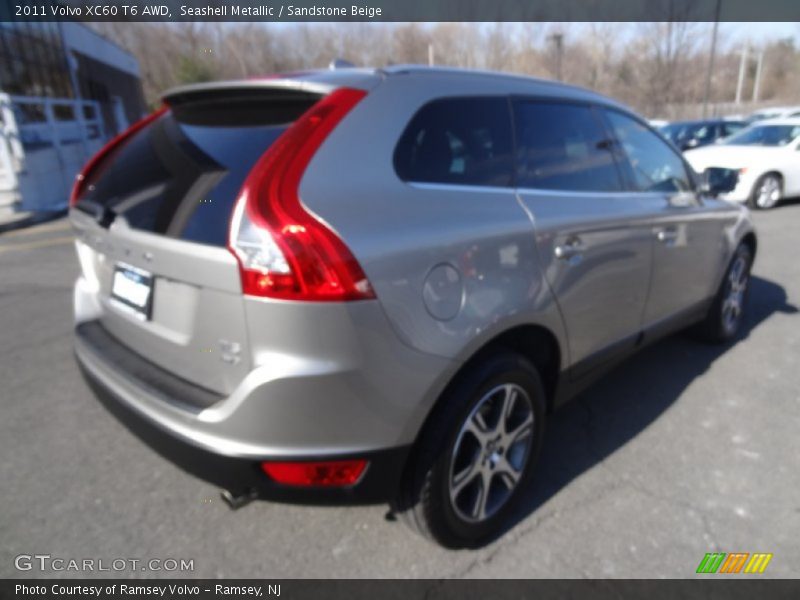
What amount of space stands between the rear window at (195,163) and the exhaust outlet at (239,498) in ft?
2.66

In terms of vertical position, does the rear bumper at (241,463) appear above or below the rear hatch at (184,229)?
below

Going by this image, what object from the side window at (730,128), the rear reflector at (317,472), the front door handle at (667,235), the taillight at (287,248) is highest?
the taillight at (287,248)

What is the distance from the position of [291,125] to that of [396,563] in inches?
65.7

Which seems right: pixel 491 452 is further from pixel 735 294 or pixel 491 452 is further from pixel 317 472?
pixel 735 294

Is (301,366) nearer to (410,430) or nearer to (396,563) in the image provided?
(410,430)

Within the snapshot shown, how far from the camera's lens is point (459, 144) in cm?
202

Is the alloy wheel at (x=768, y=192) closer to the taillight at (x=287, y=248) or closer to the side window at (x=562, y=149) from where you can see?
the side window at (x=562, y=149)

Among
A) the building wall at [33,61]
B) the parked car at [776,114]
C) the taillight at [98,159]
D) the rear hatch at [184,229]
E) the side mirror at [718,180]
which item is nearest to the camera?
the rear hatch at [184,229]

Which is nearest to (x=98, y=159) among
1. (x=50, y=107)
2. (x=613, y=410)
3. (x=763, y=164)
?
(x=613, y=410)

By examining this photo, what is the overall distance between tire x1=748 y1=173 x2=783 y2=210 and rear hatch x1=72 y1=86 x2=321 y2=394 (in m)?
10.3

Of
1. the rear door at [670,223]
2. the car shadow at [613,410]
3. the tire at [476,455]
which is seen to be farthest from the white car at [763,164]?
the tire at [476,455]

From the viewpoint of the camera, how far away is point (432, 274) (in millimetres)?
1711

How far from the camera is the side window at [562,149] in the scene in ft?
7.49

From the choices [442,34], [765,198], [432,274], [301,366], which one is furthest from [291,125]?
[442,34]
